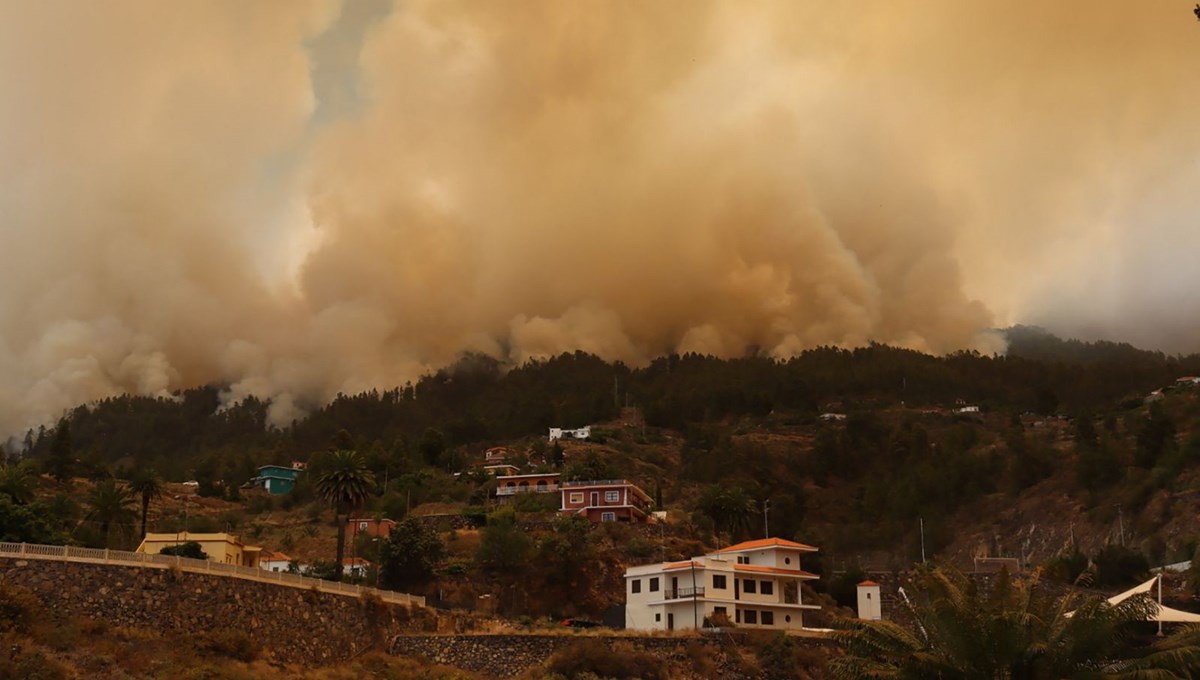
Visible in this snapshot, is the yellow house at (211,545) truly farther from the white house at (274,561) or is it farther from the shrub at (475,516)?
the shrub at (475,516)

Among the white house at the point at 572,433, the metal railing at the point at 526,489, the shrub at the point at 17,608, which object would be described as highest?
the white house at the point at 572,433

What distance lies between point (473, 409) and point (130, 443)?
55635 millimetres

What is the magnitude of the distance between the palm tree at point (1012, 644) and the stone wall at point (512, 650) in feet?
111

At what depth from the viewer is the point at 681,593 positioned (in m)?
69.3

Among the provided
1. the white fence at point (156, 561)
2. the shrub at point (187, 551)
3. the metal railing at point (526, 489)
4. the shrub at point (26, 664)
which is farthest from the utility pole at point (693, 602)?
the metal railing at point (526, 489)

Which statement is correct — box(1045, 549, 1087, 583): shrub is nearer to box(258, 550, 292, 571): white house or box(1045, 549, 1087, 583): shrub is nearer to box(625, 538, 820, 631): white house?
box(625, 538, 820, 631): white house

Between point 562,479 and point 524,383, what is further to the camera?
point 524,383

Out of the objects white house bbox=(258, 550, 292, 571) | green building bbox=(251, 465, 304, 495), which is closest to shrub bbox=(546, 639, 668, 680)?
white house bbox=(258, 550, 292, 571)

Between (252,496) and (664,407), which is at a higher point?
(664,407)

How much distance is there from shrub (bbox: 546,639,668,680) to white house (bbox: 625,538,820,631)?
8382mm

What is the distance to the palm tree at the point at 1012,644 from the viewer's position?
26688mm

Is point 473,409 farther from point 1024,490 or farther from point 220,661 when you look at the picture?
point 220,661

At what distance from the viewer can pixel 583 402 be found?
16062 centimetres

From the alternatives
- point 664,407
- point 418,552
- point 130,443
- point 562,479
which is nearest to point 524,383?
point 664,407
